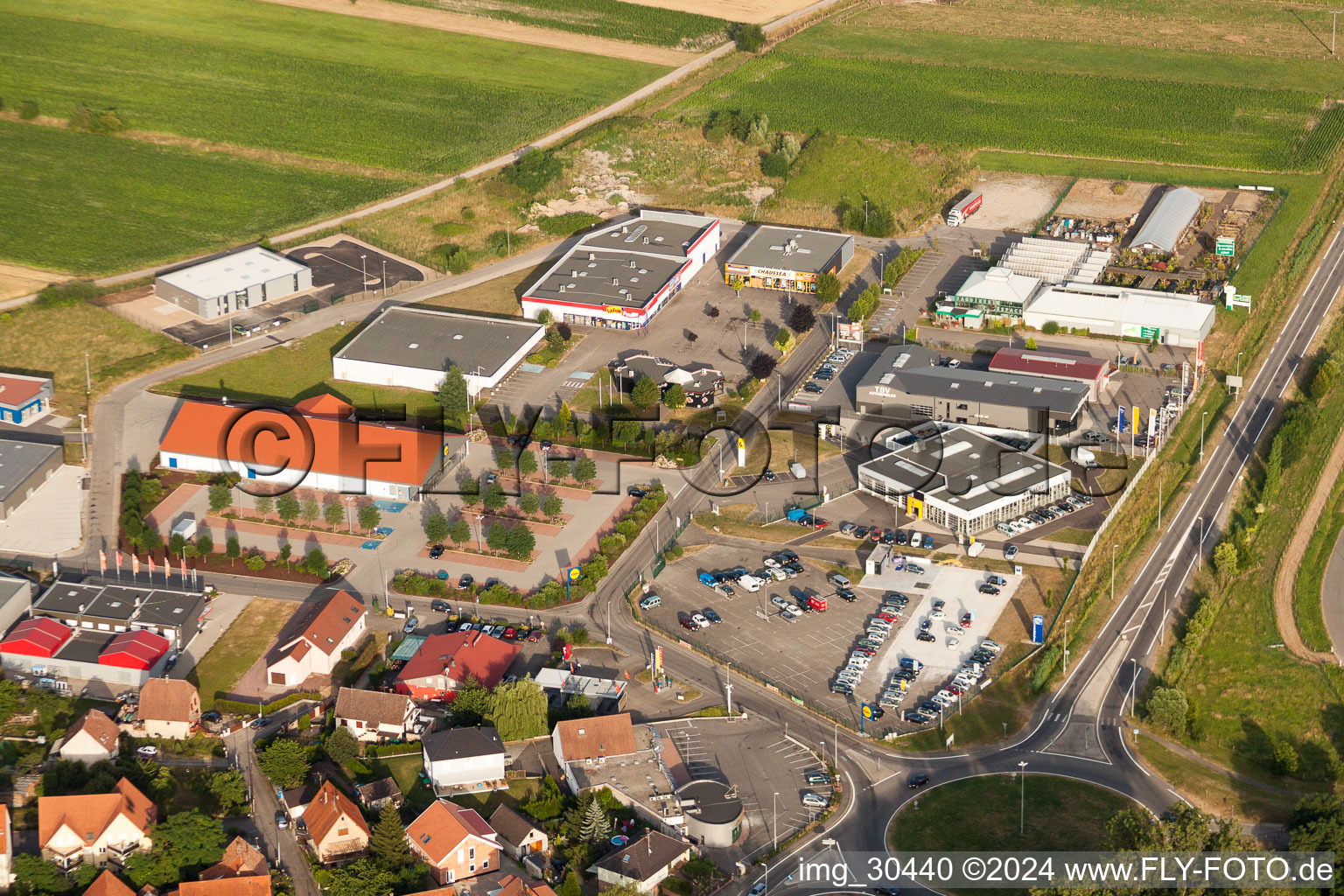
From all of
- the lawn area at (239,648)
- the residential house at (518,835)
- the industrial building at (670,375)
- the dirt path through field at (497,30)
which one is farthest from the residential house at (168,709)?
the dirt path through field at (497,30)

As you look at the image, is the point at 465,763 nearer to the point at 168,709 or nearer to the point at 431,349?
the point at 168,709

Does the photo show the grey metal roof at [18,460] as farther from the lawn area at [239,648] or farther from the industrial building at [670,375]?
the industrial building at [670,375]

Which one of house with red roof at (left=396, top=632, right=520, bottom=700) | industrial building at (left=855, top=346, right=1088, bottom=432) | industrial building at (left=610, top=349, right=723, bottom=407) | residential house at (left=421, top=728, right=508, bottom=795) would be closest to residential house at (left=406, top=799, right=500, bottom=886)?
residential house at (left=421, top=728, right=508, bottom=795)

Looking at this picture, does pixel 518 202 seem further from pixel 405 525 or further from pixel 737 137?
pixel 405 525

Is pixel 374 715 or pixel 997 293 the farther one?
pixel 997 293

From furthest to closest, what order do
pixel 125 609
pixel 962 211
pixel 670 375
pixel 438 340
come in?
pixel 962 211 < pixel 438 340 < pixel 670 375 < pixel 125 609

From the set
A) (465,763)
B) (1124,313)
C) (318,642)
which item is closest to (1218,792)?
(465,763)
